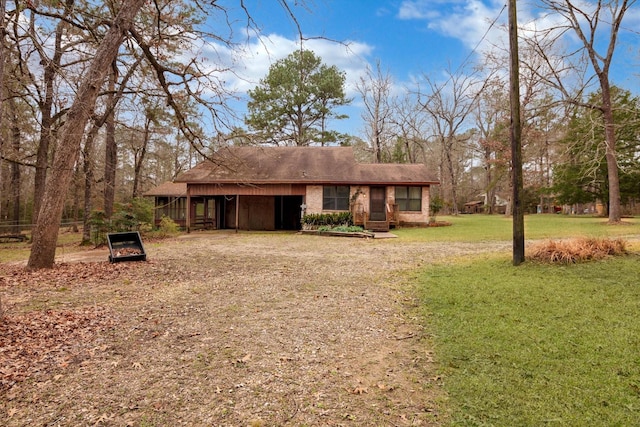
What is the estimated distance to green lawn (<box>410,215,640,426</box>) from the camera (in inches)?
99.7

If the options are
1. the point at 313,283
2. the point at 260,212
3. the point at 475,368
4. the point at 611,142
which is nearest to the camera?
the point at 475,368

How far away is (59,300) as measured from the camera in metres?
5.41

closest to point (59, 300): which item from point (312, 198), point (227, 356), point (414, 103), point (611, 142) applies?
point (227, 356)

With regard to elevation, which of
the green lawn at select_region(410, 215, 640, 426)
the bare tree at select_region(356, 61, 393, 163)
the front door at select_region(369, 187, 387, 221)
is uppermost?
the bare tree at select_region(356, 61, 393, 163)

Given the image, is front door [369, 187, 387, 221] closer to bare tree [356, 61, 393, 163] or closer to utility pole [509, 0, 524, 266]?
utility pole [509, 0, 524, 266]

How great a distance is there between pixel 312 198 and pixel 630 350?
16405mm

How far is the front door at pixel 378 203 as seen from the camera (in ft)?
64.5

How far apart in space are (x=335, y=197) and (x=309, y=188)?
1.50 m

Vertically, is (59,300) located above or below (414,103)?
below

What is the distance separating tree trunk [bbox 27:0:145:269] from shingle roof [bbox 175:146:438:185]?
9.81 meters

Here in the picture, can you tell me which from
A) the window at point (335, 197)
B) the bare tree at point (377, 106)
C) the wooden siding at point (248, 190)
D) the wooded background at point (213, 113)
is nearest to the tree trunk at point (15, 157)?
the wooded background at point (213, 113)

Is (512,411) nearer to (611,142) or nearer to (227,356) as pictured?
(227,356)

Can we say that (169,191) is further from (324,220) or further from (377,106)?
(377,106)

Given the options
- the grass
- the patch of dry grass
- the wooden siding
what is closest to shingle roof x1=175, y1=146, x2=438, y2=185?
the wooden siding
